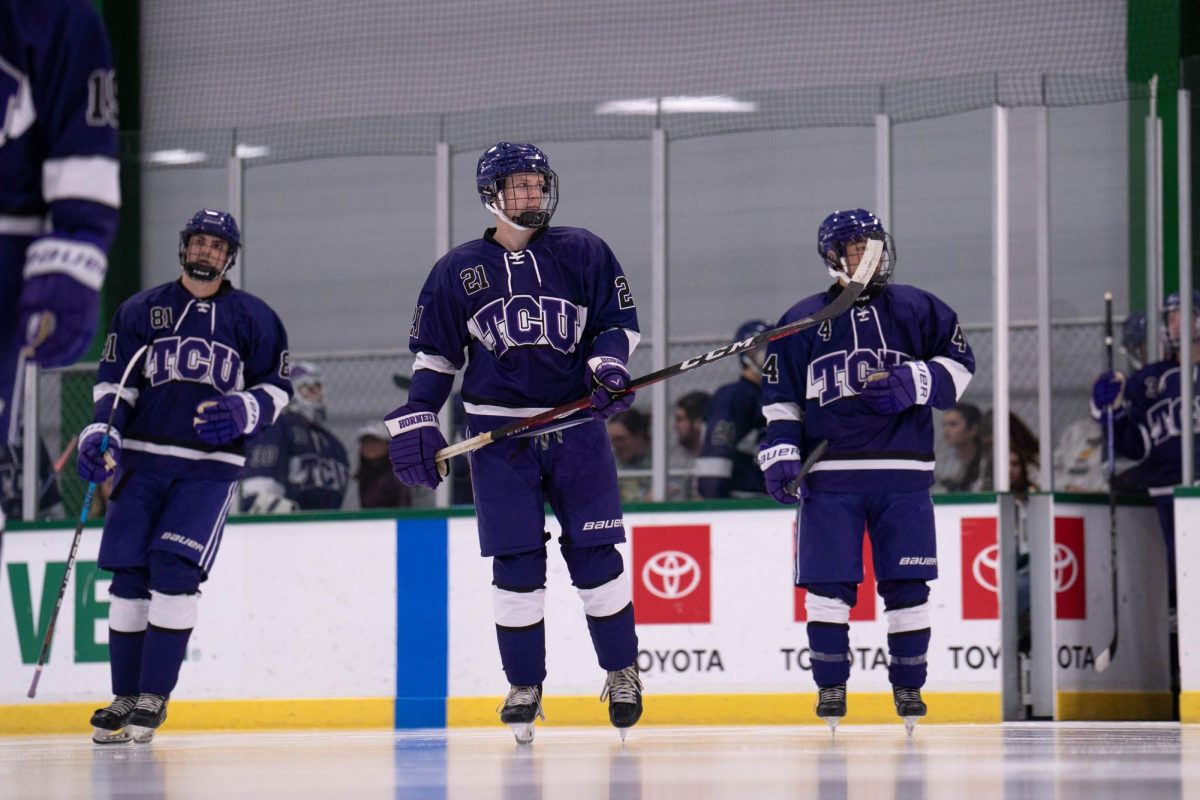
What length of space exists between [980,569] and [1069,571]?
1.43 feet

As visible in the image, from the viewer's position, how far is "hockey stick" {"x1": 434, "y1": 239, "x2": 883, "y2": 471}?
4875 millimetres

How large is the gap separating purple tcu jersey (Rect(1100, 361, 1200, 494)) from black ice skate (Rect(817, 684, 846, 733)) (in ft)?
8.98

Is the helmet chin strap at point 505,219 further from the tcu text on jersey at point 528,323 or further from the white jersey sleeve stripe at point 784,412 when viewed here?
the white jersey sleeve stripe at point 784,412

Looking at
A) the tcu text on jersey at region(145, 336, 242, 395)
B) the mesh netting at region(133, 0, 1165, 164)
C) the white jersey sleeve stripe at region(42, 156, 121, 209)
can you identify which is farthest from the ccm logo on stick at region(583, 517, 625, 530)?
the mesh netting at region(133, 0, 1165, 164)

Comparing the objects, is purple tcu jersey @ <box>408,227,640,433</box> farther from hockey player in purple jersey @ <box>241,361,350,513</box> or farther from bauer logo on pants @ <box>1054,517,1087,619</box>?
hockey player in purple jersey @ <box>241,361,350,513</box>

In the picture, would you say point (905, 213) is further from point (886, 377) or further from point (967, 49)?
point (886, 377)

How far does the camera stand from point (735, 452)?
307 inches

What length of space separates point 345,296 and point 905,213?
10.2ft

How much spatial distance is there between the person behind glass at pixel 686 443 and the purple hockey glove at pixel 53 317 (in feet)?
15.4

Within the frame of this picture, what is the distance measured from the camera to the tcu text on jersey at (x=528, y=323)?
495cm

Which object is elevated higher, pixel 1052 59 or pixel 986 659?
pixel 1052 59

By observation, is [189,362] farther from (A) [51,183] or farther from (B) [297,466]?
(A) [51,183]

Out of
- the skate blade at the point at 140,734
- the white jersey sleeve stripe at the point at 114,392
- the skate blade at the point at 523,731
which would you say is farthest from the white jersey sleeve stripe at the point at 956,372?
the skate blade at the point at 140,734

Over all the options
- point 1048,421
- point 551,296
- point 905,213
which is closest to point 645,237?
point 905,213
